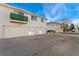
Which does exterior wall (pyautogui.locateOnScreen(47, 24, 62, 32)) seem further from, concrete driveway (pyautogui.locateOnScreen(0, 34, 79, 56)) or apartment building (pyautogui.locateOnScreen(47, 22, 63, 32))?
concrete driveway (pyautogui.locateOnScreen(0, 34, 79, 56))

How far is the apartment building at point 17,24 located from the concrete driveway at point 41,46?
0.44m

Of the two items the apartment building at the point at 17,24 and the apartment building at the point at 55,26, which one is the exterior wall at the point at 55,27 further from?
the apartment building at the point at 17,24

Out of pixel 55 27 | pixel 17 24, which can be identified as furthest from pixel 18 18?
pixel 55 27

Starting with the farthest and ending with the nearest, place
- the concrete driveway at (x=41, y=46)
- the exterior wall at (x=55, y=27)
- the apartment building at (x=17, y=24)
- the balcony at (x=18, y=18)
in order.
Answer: the balcony at (x=18, y=18) < the apartment building at (x=17, y=24) < the exterior wall at (x=55, y=27) < the concrete driveway at (x=41, y=46)

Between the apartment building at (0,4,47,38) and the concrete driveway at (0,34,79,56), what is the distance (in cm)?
44

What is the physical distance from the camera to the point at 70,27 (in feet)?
21.2

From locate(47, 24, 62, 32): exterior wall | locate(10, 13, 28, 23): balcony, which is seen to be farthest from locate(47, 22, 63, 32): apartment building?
locate(10, 13, 28, 23): balcony

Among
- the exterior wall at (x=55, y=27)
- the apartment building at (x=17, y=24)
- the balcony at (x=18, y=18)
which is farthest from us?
the balcony at (x=18, y=18)

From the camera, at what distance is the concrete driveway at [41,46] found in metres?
5.93

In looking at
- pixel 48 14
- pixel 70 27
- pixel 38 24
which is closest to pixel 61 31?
pixel 70 27

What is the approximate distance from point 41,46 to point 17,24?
1.66 metres

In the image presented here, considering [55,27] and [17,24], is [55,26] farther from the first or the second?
[17,24]

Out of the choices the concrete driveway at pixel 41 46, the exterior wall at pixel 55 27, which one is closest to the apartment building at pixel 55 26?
the exterior wall at pixel 55 27

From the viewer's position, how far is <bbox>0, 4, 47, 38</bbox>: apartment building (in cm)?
678
